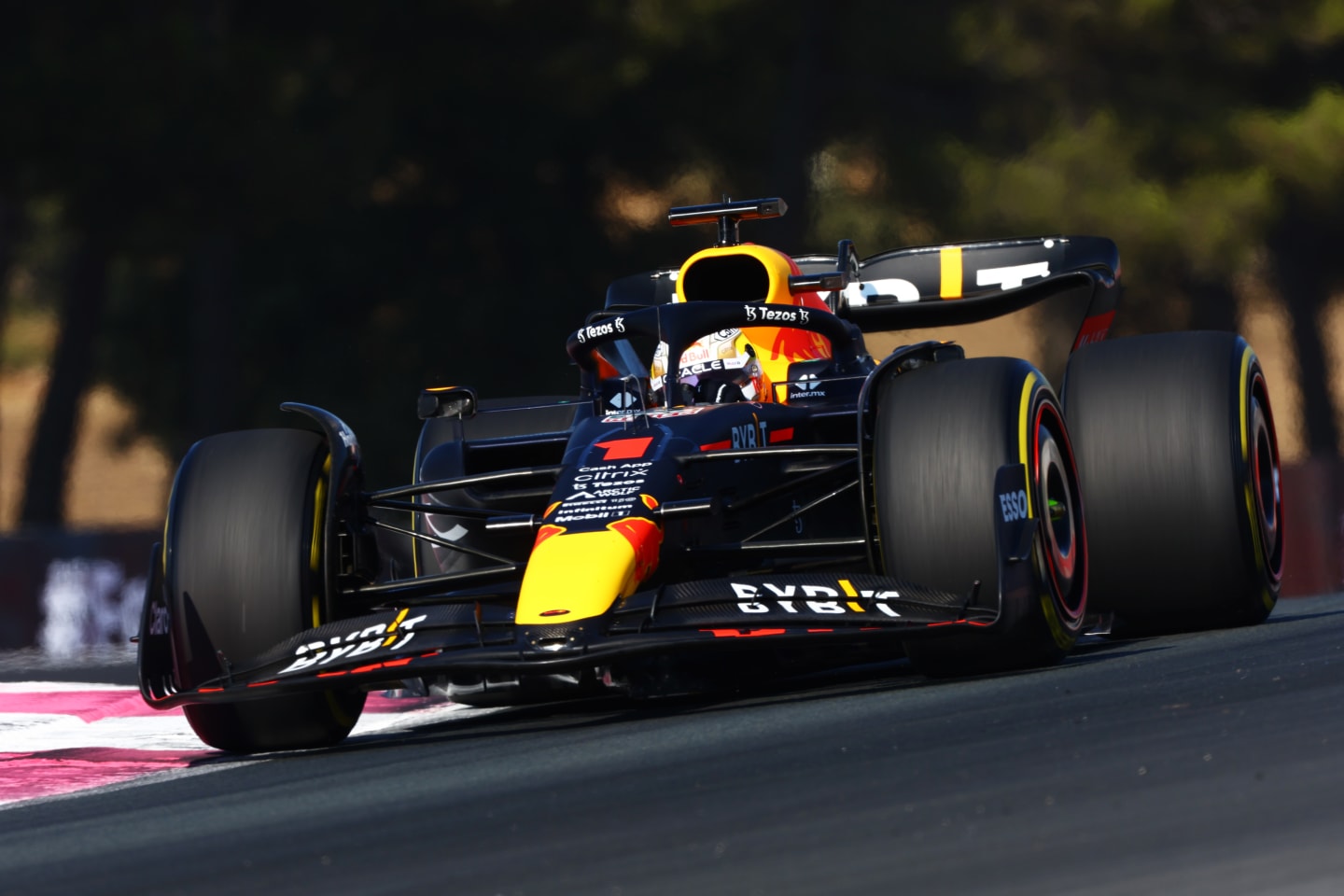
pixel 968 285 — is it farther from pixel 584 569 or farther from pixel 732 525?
pixel 584 569

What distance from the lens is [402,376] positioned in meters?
25.8

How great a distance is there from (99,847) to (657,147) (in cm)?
2126

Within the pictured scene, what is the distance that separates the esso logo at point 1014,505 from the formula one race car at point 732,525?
0.05ft

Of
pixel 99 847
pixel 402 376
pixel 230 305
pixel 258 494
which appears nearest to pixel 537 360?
pixel 402 376

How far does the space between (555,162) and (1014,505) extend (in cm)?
2030

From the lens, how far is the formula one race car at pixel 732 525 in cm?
621

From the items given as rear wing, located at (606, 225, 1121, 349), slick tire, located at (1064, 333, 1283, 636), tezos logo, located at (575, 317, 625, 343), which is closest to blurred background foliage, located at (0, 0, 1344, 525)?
rear wing, located at (606, 225, 1121, 349)

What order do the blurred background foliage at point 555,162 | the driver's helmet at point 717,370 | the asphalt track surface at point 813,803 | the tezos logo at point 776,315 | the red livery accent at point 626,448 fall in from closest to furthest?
the asphalt track surface at point 813,803 < the red livery accent at point 626,448 < the tezos logo at point 776,315 < the driver's helmet at point 717,370 < the blurred background foliage at point 555,162

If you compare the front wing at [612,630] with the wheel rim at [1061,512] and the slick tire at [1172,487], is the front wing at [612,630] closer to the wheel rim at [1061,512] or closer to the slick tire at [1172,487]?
the wheel rim at [1061,512]

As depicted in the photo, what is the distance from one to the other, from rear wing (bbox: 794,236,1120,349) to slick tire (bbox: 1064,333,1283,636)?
5.25ft

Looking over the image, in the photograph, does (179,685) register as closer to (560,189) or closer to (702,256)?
(702,256)

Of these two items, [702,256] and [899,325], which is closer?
[702,256]

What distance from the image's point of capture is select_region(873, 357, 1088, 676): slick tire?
20.9ft

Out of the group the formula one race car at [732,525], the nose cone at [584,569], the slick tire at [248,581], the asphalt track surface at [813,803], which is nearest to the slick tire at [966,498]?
the formula one race car at [732,525]
